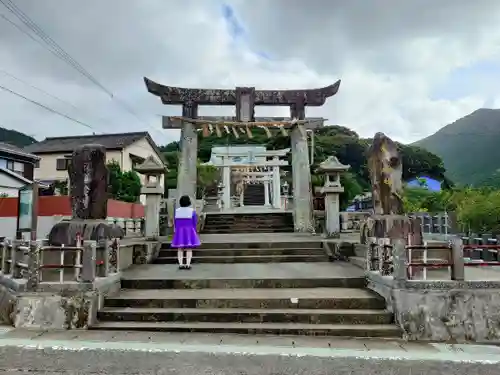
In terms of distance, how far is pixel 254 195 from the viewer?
40.5m

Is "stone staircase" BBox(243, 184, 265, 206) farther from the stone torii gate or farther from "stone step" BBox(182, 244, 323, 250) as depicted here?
"stone step" BBox(182, 244, 323, 250)

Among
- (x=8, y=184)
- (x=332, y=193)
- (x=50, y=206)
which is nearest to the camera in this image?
(x=332, y=193)

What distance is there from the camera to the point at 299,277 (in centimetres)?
724

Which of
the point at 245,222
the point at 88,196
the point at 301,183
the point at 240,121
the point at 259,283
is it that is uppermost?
the point at 240,121

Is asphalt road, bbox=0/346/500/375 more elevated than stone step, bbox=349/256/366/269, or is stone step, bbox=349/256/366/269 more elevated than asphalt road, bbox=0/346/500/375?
stone step, bbox=349/256/366/269

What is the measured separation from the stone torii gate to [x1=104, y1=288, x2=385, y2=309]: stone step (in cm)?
875

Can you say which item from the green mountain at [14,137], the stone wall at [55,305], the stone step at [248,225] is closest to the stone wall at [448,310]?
the stone wall at [55,305]

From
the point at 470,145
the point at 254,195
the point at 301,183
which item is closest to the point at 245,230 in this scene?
the point at 301,183

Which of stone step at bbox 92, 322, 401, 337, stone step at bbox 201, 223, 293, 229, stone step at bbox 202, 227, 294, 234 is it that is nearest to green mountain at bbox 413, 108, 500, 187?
stone step at bbox 201, 223, 293, 229

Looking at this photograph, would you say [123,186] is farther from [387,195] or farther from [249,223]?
[387,195]

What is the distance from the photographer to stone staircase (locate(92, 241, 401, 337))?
5.57 m

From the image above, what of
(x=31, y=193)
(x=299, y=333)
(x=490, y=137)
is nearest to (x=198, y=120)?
(x=31, y=193)

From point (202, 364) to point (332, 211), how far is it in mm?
9074

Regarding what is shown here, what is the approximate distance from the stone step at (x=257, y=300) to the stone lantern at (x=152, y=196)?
4882mm
